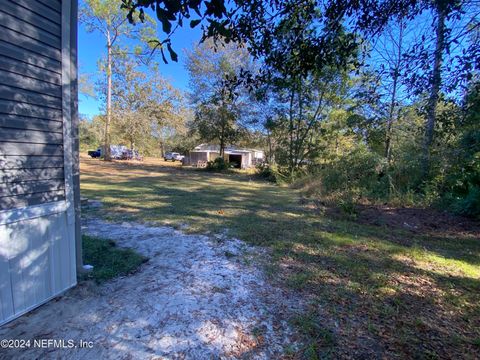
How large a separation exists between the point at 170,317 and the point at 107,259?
150cm

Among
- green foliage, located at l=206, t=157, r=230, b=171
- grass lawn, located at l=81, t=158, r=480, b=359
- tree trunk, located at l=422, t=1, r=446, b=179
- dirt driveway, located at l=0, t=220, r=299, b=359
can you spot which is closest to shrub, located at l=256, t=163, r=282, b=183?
green foliage, located at l=206, t=157, r=230, b=171

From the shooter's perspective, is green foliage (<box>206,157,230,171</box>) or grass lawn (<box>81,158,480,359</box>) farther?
green foliage (<box>206,157,230,171</box>)

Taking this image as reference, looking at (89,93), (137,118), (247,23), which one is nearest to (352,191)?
(247,23)

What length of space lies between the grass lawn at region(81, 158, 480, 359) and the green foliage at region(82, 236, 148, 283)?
1.41m

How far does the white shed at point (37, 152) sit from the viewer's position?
195 cm

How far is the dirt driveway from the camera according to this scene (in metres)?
1.80

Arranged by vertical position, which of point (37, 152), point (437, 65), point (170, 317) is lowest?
point (170, 317)

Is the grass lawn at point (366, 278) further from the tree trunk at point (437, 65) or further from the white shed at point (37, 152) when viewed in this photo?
the white shed at point (37, 152)

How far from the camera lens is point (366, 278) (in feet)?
9.77

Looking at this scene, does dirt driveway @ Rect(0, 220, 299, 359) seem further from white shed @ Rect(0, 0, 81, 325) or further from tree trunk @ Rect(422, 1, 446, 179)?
tree trunk @ Rect(422, 1, 446, 179)

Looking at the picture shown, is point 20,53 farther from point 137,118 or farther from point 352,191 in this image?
point 137,118

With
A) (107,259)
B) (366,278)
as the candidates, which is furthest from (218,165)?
(366,278)

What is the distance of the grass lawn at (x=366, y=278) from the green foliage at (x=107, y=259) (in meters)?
1.41

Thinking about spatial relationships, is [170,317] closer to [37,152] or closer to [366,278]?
[37,152]
